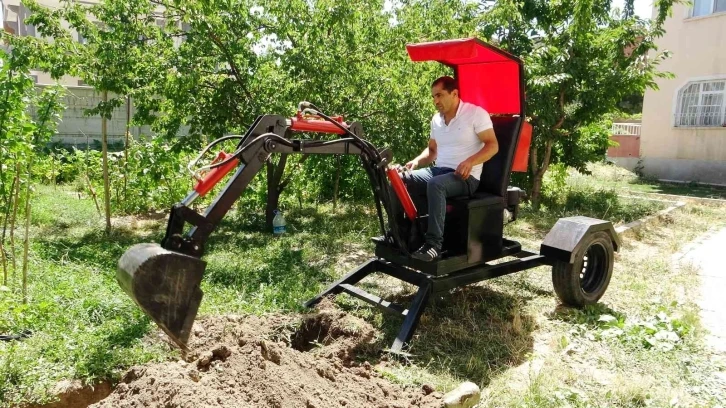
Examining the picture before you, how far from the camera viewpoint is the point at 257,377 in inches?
121

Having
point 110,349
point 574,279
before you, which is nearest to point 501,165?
point 574,279

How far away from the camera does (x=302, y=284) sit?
16.6ft

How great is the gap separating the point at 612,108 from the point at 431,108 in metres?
3.53

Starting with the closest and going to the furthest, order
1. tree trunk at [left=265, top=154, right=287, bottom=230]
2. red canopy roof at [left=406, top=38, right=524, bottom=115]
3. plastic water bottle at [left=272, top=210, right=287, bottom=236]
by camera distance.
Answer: red canopy roof at [left=406, top=38, right=524, bottom=115] → plastic water bottle at [left=272, top=210, right=287, bottom=236] → tree trunk at [left=265, top=154, right=287, bottom=230]

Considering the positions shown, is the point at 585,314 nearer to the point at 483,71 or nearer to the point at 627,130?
the point at 483,71

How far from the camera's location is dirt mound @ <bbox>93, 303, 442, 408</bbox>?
2.87 metres

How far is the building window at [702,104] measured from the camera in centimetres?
1446

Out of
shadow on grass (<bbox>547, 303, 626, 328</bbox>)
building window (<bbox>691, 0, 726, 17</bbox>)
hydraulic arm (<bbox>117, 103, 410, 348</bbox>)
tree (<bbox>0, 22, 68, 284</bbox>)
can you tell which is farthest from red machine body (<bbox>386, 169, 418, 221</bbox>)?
building window (<bbox>691, 0, 726, 17</bbox>)

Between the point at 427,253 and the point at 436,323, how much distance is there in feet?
2.16

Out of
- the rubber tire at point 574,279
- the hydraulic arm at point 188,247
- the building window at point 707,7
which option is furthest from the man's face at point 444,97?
the building window at point 707,7

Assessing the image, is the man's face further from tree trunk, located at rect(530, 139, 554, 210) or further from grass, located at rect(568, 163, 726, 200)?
grass, located at rect(568, 163, 726, 200)

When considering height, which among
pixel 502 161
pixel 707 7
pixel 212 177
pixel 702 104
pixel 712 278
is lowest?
pixel 712 278

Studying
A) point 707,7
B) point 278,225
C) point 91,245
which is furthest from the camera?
point 707,7

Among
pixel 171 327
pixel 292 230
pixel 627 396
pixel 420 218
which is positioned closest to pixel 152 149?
pixel 292 230
